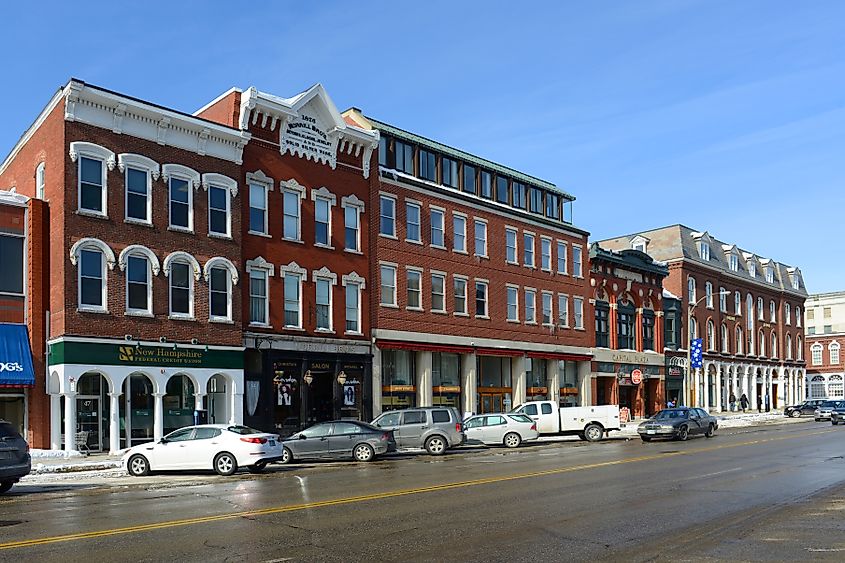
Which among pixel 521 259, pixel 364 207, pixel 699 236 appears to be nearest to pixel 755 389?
pixel 699 236

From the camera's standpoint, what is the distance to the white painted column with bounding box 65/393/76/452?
29.2 meters

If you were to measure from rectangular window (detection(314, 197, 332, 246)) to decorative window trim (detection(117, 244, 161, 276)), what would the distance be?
826 centimetres

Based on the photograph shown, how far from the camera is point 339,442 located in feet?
91.8

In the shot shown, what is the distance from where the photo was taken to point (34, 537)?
12.3 meters

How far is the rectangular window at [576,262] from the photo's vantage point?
54406mm

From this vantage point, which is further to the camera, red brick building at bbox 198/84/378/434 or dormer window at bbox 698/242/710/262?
dormer window at bbox 698/242/710/262

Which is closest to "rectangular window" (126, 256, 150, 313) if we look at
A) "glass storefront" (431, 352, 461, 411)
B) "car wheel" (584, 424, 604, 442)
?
"glass storefront" (431, 352, 461, 411)

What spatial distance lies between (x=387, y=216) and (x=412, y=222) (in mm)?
1761

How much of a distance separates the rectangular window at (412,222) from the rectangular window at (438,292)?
7.51ft

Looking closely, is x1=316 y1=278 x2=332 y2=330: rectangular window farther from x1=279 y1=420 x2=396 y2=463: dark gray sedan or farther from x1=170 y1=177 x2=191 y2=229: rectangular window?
x1=279 y1=420 x2=396 y2=463: dark gray sedan

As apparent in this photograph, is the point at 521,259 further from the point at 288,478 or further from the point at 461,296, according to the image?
the point at 288,478

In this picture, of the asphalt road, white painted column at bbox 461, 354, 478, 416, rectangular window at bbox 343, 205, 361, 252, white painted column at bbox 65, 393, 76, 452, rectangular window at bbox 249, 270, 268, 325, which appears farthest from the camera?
white painted column at bbox 461, 354, 478, 416

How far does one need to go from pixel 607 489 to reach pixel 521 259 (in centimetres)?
3307

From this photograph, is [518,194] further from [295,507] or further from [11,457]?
[295,507]
